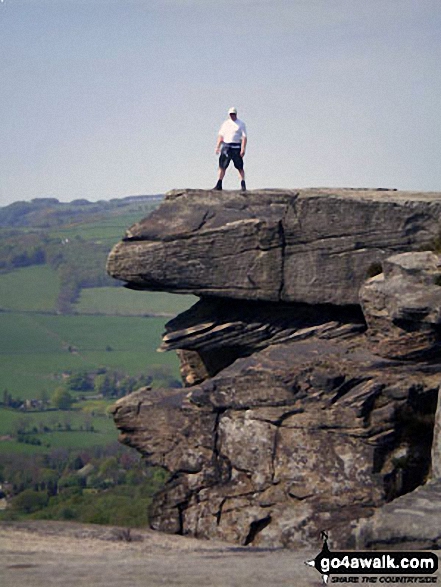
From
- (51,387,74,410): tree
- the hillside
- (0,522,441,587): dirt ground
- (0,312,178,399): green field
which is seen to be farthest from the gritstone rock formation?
(0,312,178,399): green field

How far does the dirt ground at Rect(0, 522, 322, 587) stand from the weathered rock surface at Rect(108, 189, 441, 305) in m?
9.18

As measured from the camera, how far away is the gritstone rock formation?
89.8ft

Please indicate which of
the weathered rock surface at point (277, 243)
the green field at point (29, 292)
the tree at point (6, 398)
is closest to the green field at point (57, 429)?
the tree at point (6, 398)

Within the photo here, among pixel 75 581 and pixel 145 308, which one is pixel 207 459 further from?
pixel 145 308

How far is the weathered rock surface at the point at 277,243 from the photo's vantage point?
1166 inches

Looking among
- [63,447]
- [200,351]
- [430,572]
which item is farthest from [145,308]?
[430,572]

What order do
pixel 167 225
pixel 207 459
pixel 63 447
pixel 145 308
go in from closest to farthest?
pixel 207 459 < pixel 167 225 < pixel 63 447 < pixel 145 308

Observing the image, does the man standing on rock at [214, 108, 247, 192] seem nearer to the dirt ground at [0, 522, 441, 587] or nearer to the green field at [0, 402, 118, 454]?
the dirt ground at [0, 522, 441, 587]

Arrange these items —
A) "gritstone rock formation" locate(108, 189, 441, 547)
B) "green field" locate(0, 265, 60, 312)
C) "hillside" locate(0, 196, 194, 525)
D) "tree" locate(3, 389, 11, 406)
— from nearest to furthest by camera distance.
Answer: "gritstone rock formation" locate(108, 189, 441, 547), "hillside" locate(0, 196, 194, 525), "tree" locate(3, 389, 11, 406), "green field" locate(0, 265, 60, 312)

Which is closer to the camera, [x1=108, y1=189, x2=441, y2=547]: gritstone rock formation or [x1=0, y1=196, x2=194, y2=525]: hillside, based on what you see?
[x1=108, y1=189, x2=441, y2=547]: gritstone rock formation

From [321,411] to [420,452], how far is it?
2.91m

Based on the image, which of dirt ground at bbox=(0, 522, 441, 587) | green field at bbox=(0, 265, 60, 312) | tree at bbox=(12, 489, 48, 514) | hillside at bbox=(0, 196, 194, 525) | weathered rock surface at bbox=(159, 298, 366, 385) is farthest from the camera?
green field at bbox=(0, 265, 60, 312)

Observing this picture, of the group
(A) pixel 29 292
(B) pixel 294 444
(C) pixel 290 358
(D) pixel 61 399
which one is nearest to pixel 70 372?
(D) pixel 61 399

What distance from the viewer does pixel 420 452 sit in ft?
90.8
